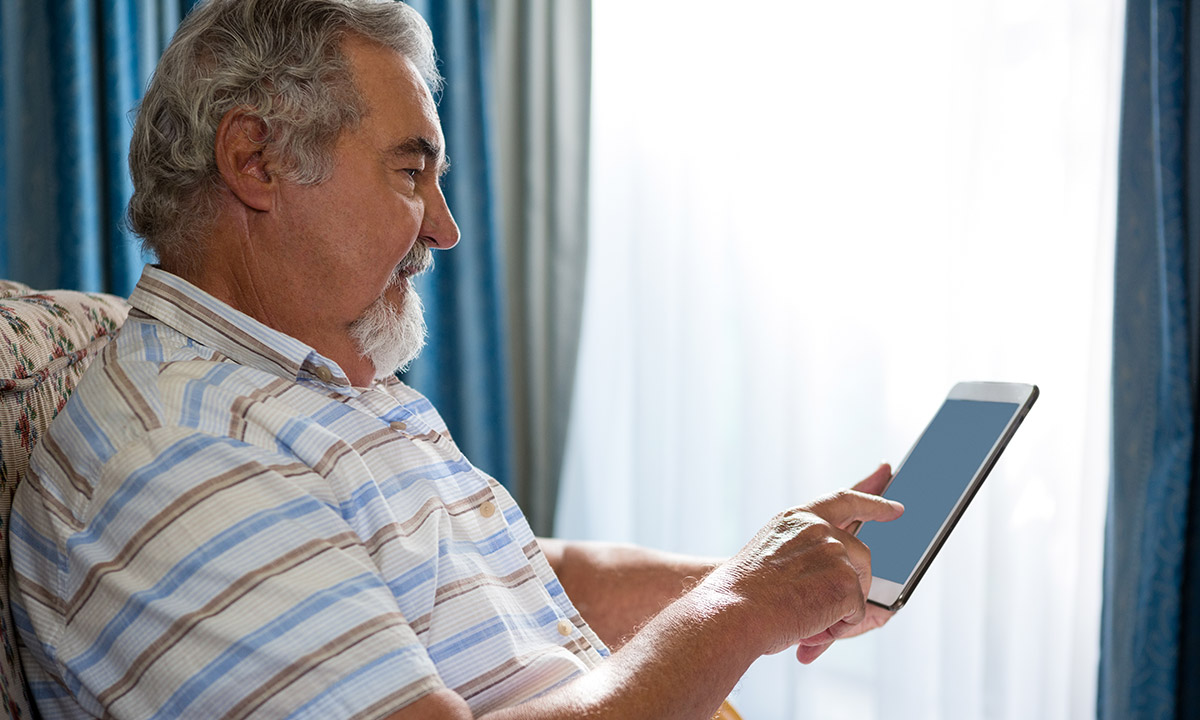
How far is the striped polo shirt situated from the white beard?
79 millimetres

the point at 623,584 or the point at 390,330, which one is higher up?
the point at 390,330

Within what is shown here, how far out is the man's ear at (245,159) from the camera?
0.92 m

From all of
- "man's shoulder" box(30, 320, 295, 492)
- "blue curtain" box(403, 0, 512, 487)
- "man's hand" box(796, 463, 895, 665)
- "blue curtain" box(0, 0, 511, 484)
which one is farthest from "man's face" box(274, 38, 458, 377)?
"blue curtain" box(403, 0, 512, 487)

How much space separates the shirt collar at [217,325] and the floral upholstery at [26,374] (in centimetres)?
12

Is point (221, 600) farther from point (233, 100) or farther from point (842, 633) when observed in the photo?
point (842, 633)

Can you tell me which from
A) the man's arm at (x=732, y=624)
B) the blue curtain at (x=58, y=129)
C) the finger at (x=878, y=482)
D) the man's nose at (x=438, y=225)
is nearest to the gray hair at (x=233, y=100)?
the man's nose at (x=438, y=225)

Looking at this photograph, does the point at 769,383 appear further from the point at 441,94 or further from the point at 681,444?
→ the point at 441,94

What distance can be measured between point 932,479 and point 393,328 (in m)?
0.63

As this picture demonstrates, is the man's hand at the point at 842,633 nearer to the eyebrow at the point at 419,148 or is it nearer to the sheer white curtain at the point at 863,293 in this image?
the eyebrow at the point at 419,148

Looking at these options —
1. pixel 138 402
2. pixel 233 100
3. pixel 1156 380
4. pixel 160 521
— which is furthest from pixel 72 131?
pixel 1156 380

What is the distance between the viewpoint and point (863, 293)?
184 cm

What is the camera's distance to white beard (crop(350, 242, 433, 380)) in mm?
1000

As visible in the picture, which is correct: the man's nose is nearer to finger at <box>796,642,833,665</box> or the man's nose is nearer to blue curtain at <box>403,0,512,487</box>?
finger at <box>796,642,833,665</box>

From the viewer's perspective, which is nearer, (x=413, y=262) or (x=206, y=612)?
(x=206, y=612)
